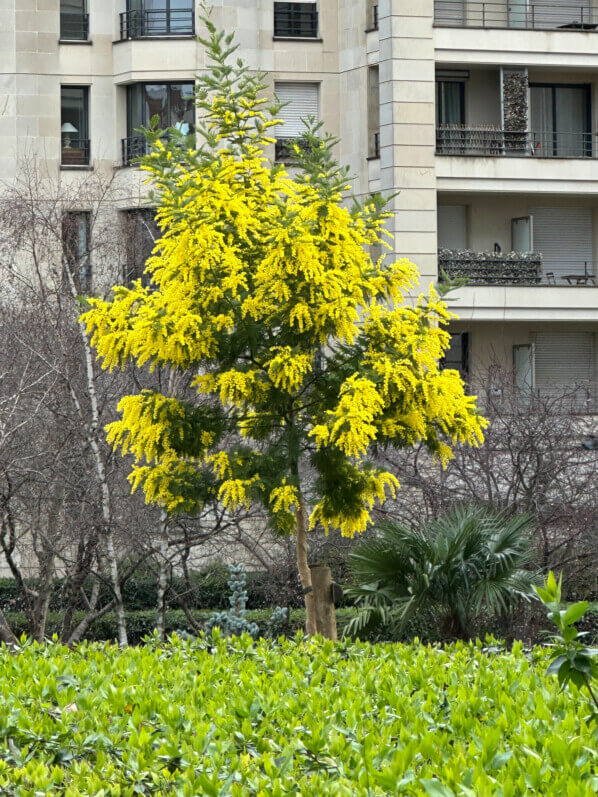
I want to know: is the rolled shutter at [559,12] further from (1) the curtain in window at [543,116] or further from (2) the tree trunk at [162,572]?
(2) the tree trunk at [162,572]

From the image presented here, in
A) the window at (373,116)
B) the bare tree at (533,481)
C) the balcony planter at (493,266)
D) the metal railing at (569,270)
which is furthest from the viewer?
the metal railing at (569,270)

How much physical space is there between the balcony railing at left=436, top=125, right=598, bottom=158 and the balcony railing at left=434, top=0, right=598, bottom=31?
8.44 feet

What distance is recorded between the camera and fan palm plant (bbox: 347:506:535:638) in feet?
46.0

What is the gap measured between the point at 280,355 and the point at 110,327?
1836 mm

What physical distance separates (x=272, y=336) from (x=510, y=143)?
19834mm

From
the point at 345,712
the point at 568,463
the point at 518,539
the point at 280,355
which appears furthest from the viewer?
the point at 568,463

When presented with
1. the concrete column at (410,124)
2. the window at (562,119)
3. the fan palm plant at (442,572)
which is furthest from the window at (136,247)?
the fan palm plant at (442,572)

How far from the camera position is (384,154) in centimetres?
3030

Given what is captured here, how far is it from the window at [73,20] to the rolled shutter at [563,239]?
1216 cm

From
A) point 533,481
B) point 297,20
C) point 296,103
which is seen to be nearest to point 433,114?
point 296,103

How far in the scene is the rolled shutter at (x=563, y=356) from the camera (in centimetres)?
3228

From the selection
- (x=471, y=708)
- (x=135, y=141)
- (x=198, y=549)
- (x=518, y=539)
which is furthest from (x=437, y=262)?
(x=471, y=708)

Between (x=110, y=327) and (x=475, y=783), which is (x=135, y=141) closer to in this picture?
(x=110, y=327)

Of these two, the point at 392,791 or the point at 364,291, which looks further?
the point at 364,291
